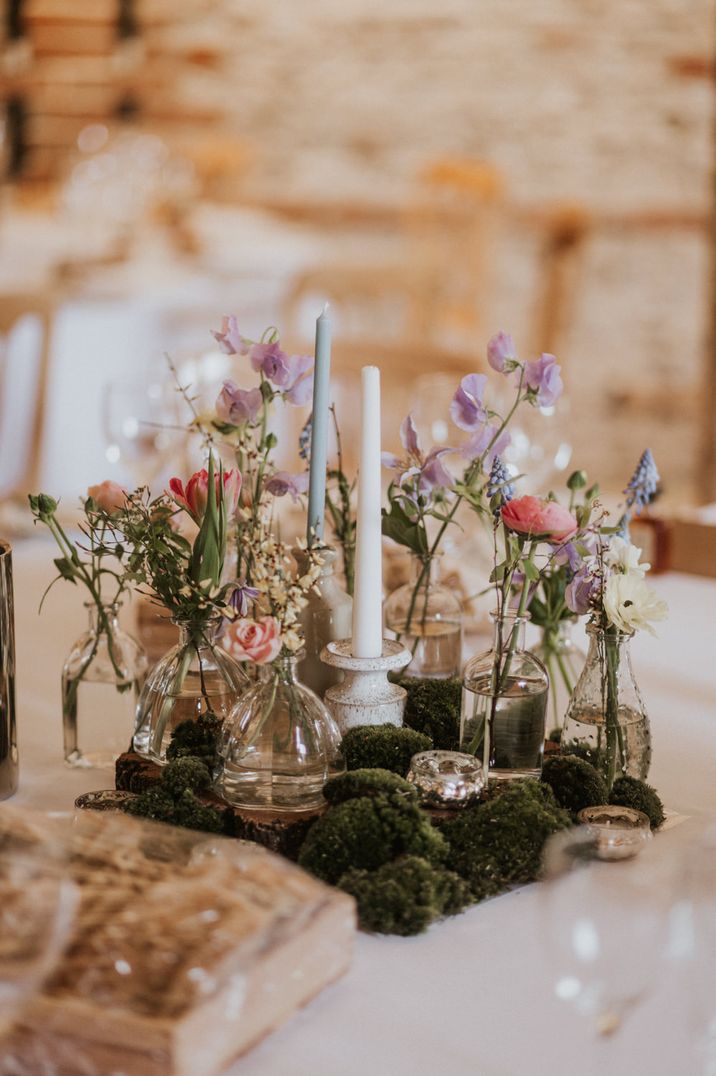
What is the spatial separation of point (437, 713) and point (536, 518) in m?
0.20

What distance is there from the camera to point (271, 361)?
0.96 meters

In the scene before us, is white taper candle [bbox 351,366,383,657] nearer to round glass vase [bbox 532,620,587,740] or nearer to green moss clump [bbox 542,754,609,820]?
green moss clump [bbox 542,754,609,820]

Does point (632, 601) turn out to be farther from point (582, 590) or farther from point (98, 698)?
point (98, 698)

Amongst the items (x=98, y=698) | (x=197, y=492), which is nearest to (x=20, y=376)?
(x=98, y=698)

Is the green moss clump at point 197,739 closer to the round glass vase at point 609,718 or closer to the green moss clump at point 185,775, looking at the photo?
the green moss clump at point 185,775

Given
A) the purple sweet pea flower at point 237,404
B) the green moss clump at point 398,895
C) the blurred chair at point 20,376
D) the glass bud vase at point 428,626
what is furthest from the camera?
the blurred chair at point 20,376

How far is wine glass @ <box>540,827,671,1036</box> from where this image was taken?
58cm

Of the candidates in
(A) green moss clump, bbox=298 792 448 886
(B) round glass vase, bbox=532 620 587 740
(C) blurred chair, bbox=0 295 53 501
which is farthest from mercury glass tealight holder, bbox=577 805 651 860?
(C) blurred chair, bbox=0 295 53 501

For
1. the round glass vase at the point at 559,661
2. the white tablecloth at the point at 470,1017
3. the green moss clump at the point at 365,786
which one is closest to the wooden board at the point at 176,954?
the white tablecloth at the point at 470,1017

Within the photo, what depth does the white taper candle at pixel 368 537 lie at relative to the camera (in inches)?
35.1

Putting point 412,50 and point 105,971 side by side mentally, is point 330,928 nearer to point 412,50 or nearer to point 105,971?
point 105,971

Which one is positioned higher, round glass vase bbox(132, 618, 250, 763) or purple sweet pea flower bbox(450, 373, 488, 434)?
purple sweet pea flower bbox(450, 373, 488, 434)

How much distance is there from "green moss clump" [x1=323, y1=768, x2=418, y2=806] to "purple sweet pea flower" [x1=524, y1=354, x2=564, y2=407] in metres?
0.29

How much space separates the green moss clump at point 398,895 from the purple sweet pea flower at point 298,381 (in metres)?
0.36
